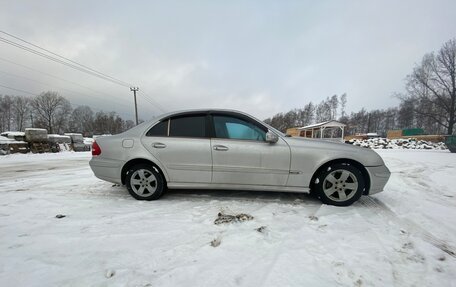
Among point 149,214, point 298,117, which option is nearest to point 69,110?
point 298,117

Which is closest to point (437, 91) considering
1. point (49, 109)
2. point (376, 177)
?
point (376, 177)

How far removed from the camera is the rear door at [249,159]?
345 cm

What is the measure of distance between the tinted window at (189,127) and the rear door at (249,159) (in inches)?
11.2

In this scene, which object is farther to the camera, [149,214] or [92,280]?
[149,214]

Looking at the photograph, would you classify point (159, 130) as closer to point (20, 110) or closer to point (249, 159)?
point (249, 159)

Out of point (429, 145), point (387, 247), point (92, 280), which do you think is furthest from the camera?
point (429, 145)

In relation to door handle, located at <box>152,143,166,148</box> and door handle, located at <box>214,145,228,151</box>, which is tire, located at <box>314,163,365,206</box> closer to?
door handle, located at <box>214,145,228,151</box>

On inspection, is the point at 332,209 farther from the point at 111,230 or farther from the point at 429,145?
the point at 429,145

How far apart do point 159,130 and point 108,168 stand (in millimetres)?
1042

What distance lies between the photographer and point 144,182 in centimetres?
369

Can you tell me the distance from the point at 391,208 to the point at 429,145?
75.0 ft

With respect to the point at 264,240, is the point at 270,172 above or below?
above

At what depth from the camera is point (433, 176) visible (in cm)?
591

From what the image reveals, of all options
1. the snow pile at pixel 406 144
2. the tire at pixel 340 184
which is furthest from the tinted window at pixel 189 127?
the snow pile at pixel 406 144
